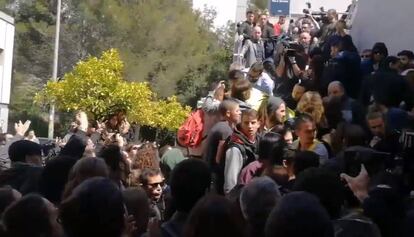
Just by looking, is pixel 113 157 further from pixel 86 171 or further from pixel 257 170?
pixel 86 171

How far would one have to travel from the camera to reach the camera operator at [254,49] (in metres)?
16.3

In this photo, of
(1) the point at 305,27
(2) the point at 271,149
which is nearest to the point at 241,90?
(2) the point at 271,149

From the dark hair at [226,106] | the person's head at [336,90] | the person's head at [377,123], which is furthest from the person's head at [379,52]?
the person's head at [377,123]

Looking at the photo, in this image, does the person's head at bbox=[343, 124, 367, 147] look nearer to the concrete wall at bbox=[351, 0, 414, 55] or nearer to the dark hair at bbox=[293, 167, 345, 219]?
the dark hair at bbox=[293, 167, 345, 219]

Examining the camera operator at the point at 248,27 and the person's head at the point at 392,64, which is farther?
the camera operator at the point at 248,27

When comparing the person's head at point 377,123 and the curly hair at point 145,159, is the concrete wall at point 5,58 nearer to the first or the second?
the curly hair at point 145,159

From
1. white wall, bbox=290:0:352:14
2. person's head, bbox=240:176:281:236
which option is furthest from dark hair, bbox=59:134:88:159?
white wall, bbox=290:0:352:14

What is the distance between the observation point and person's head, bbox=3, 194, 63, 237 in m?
4.61

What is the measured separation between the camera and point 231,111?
8852 mm

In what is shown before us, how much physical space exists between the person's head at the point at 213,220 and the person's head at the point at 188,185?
0.82 meters

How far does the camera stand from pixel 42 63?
5903 cm

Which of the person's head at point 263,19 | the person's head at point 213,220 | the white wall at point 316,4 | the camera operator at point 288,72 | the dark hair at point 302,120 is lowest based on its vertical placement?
the person's head at point 213,220

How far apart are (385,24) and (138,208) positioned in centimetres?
950

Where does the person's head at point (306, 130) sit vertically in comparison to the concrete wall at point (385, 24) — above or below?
below
